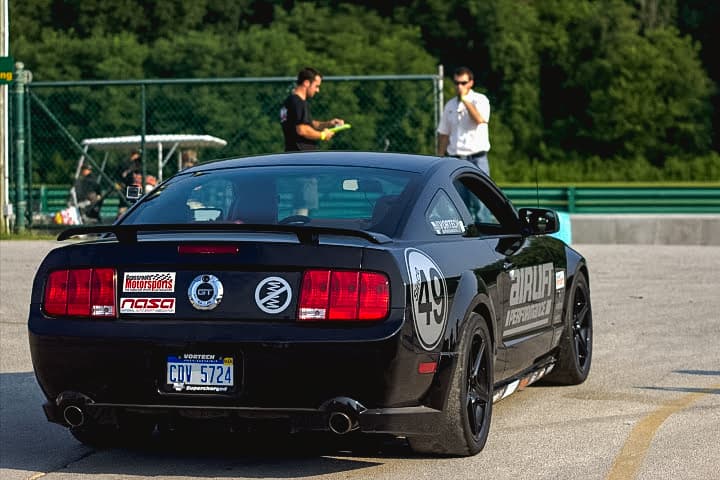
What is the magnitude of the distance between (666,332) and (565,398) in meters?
3.04

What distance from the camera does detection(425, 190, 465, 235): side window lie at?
687 centimetres

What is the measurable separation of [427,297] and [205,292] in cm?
92

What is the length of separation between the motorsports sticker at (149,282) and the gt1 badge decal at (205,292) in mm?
100

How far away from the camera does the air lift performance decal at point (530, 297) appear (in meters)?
7.49

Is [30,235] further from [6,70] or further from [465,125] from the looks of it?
[465,125]

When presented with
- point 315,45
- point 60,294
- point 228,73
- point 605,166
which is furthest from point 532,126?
point 60,294

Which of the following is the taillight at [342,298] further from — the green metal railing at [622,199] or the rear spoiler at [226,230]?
the green metal railing at [622,199]

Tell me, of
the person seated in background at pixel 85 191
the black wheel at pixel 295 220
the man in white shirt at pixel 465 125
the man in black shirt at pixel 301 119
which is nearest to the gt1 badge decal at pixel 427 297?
the black wheel at pixel 295 220

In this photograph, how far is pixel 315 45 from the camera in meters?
71.8

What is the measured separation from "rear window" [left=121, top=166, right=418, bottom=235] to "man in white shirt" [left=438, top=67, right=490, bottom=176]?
8332mm

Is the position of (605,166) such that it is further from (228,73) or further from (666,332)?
(666,332)

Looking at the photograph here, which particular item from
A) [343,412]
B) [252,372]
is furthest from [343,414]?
[252,372]

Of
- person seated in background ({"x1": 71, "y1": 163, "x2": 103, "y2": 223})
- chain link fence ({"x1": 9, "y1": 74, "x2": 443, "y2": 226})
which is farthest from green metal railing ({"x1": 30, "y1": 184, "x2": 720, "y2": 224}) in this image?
person seated in background ({"x1": 71, "y1": 163, "x2": 103, "y2": 223})

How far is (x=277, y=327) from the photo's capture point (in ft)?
19.6
